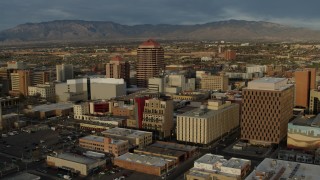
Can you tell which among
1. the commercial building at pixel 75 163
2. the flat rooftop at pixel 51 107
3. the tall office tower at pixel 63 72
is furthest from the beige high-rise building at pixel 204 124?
the tall office tower at pixel 63 72

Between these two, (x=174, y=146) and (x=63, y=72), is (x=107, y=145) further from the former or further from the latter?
(x=63, y=72)

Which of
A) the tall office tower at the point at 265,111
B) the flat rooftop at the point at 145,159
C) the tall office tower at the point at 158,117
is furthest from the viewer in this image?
the tall office tower at the point at 158,117

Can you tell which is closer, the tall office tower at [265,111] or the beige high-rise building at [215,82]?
the tall office tower at [265,111]

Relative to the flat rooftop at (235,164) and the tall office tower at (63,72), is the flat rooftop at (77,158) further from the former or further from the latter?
the tall office tower at (63,72)

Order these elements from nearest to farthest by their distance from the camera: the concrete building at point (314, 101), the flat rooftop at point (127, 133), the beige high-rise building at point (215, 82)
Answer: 1. the flat rooftop at point (127, 133)
2. the concrete building at point (314, 101)
3. the beige high-rise building at point (215, 82)

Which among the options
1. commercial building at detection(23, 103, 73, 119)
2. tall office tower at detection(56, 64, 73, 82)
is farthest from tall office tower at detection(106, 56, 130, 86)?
commercial building at detection(23, 103, 73, 119)

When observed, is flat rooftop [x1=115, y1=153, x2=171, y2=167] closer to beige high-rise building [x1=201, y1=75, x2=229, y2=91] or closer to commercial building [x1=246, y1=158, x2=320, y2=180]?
commercial building [x1=246, y1=158, x2=320, y2=180]

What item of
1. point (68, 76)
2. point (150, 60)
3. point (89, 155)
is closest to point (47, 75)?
point (68, 76)
